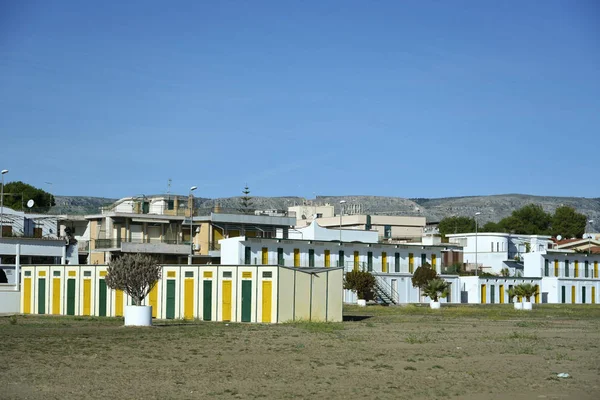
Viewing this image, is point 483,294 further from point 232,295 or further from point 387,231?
point 232,295

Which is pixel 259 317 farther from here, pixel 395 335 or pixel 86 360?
pixel 86 360

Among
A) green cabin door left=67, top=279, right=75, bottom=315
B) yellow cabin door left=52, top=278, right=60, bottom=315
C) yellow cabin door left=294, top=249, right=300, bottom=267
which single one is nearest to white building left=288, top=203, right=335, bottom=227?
yellow cabin door left=294, top=249, right=300, bottom=267

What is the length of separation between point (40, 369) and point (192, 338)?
34.1 feet

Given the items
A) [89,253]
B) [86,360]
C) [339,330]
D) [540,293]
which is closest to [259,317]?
[339,330]

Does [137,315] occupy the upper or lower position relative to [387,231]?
lower

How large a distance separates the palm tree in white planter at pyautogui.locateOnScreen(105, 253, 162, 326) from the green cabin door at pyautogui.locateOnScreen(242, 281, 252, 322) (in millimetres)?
6571

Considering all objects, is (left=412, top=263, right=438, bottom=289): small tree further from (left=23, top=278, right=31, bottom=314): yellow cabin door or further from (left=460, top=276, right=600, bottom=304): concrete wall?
(left=23, top=278, right=31, bottom=314): yellow cabin door

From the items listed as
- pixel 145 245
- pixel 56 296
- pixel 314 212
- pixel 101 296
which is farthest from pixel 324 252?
pixel 314 212

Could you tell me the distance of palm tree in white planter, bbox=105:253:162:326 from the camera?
128 feet

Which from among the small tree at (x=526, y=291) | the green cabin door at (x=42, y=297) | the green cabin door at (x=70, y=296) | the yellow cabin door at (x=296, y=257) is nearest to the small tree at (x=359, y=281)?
the yellow cabin door at (x=296, y=257)

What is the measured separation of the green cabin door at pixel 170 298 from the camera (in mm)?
48000

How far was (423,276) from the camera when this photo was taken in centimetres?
8006

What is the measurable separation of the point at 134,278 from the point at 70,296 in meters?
15.0

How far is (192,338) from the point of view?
3319cm
